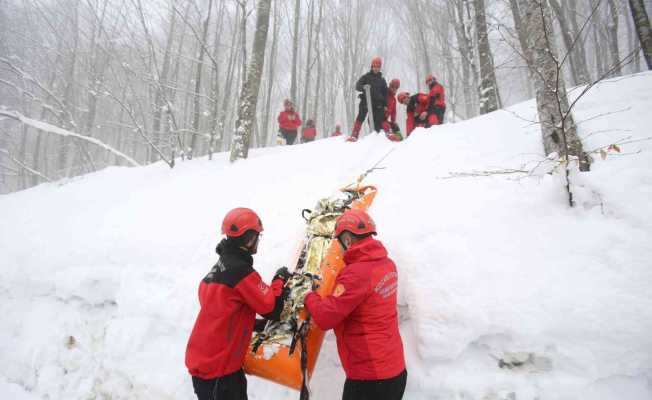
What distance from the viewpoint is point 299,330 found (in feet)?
6.48

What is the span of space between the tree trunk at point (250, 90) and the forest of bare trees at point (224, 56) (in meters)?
0.03

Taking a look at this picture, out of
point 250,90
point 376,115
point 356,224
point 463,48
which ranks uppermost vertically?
point 463,48

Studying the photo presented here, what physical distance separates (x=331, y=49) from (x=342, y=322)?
16013 millimetres

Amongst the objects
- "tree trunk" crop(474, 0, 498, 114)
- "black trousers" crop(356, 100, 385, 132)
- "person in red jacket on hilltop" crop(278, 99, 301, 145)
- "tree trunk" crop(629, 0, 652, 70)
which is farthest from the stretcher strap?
"person in red jacket on hilltop" crop(278, 99, 301, 145)

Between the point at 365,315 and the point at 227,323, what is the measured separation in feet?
2.79

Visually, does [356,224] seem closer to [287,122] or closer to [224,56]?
[287,122]

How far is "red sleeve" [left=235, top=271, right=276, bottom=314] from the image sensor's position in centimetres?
185

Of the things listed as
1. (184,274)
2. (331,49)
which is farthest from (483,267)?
(331,49)

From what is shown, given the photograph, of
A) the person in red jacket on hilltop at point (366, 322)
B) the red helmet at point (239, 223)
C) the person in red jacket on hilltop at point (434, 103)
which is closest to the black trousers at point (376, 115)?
the person in red jacket on hilltop at point (434, 103)

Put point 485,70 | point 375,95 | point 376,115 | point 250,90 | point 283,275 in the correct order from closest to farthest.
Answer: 1. point 283,275
2. point 250,90
3. point 485,70
4. point 375,95
5. point 376,115

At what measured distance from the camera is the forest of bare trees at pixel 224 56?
5918 mm

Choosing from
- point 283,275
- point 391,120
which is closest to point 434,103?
point 391,120

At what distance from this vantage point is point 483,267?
218cm

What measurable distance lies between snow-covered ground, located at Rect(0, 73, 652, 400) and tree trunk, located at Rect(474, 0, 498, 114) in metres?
1.68
